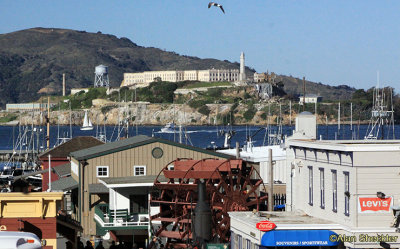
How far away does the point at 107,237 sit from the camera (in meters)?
42.8

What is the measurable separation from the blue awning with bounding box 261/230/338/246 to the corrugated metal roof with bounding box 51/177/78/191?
74.6ft

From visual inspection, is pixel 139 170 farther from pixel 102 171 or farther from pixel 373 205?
pixel 373 205

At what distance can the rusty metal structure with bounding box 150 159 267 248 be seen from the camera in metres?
38.0

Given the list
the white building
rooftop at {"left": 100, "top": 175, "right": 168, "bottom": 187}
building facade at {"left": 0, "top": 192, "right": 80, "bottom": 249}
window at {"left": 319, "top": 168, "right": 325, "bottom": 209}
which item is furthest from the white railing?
building facade at {"left": 0, "top": 192, "right": 80, "bottom": 249}

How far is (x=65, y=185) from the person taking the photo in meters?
46.2

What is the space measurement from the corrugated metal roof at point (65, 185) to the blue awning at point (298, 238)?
22748mm

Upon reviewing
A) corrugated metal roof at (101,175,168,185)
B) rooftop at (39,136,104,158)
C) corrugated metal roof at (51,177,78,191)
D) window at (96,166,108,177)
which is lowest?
corrugated metal roof at (51,177,78,191)

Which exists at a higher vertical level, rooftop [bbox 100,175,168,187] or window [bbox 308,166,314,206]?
window [bbox 308,166,314,206]

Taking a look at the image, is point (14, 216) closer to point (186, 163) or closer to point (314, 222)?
point (314, 222)

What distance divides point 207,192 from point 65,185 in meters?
10.9

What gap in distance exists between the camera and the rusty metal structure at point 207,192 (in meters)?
38.0

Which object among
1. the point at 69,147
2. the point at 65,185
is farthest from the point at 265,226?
the point at 69,147

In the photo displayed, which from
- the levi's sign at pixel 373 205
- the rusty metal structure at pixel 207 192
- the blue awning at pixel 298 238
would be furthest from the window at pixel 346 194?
the rusty metal structure at pixel 207 192

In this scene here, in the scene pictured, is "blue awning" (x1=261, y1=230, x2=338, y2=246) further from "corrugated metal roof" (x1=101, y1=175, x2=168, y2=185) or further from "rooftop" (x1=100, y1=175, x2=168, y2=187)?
"corrugated metal roof" (x1=101, y1=175, x2=168, y2=185)
